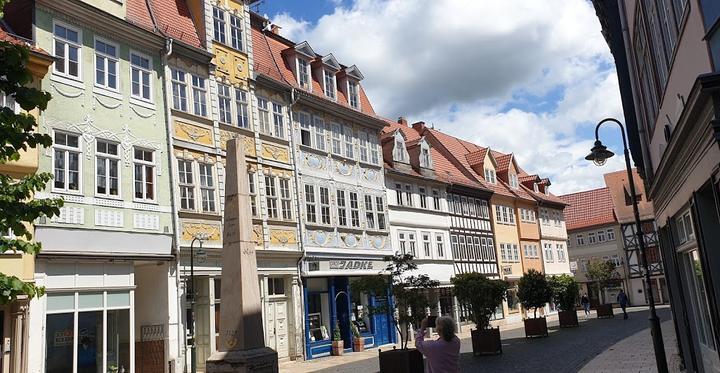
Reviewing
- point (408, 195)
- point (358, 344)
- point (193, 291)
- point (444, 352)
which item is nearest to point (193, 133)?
point (193, 291)

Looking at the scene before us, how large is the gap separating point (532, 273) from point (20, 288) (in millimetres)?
26368

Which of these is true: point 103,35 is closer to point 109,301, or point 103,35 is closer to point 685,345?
point 109,301

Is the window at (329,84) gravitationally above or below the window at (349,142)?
above

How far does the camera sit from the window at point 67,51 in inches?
672

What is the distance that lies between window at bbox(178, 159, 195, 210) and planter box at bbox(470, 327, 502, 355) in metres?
10.2

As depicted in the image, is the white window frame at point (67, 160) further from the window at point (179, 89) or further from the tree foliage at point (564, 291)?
the tree foliage at point (564, 291)

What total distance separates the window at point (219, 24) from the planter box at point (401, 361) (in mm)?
13490

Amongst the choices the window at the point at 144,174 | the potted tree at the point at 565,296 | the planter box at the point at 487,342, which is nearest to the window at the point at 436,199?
the potted tree at the point at 565,296

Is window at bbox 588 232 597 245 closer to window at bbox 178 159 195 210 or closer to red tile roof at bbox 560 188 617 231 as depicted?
red tile roof at bbox 560 188 617 231

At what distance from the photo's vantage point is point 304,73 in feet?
89.8

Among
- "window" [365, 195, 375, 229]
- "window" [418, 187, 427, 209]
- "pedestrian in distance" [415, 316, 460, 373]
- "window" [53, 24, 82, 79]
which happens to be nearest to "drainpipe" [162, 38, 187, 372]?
"window" [53, 24, 82, 79]

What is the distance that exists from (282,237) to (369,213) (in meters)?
6.46

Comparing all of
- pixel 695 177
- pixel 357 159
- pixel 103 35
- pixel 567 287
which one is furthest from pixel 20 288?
pixel 567 287

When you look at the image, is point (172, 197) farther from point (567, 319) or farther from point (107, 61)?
point (567, 319)
